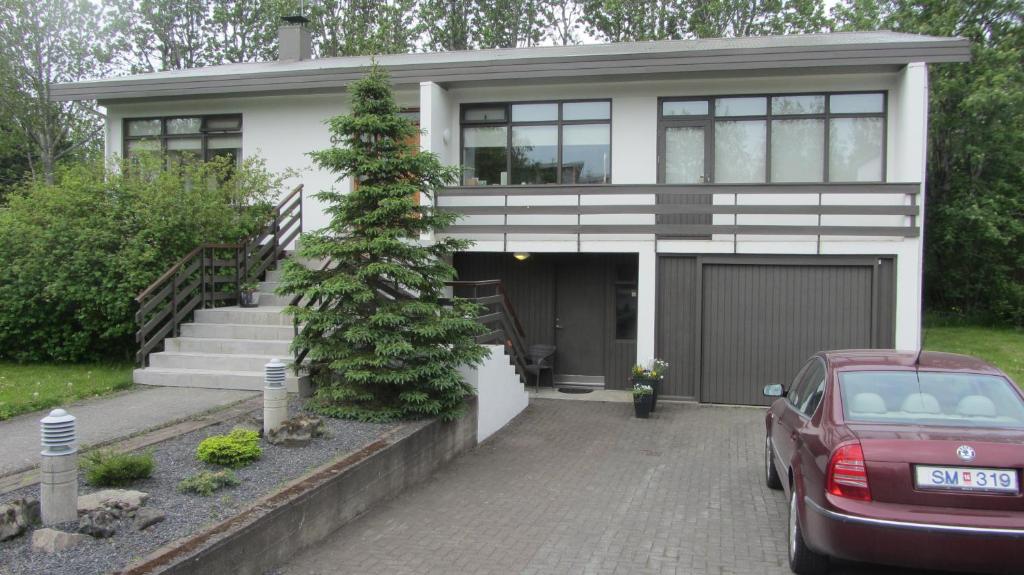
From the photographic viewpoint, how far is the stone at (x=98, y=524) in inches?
171

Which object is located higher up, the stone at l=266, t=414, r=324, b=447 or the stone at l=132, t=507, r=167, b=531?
the stone at l=266, t=414, r=324, b=447

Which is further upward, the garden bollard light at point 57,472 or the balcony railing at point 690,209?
the balcony railing at point 690,209

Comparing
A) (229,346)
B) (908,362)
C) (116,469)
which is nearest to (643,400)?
(908,362)

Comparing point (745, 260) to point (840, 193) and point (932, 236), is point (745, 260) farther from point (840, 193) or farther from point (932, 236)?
point (932, 236)

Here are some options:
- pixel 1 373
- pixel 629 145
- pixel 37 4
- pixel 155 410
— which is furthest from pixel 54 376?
pixel 37 4

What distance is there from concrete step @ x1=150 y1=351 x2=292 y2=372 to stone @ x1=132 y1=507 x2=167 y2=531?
5247mm

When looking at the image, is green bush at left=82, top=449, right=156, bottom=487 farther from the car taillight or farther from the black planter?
the black planter

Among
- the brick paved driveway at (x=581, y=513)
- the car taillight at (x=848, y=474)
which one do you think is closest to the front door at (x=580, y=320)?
the brick paved driveway at (x=581, y=513)

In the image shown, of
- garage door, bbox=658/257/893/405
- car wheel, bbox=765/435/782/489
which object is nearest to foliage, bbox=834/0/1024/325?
garage door, bbox=658/257/893/405

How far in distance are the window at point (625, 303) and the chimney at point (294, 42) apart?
10.3m

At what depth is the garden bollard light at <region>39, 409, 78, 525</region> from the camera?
171 inches

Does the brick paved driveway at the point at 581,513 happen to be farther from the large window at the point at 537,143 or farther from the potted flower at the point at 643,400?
the large window at the point at 537,143

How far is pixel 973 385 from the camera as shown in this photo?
5137 mm

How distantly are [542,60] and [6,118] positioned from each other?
2292cm
